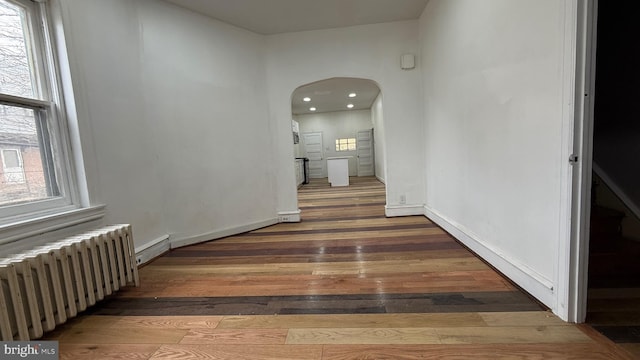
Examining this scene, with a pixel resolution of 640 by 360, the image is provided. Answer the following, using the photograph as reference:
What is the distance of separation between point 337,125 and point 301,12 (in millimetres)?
7561

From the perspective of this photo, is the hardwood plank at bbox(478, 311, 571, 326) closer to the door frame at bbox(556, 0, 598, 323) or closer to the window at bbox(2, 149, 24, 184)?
the door frame at bbox(556, 0, 598, 323)

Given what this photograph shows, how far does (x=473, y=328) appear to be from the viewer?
1.47 metres

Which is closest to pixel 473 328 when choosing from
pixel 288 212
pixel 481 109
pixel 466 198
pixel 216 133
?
pixel 466 198

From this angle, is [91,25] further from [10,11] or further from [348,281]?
[348,281]

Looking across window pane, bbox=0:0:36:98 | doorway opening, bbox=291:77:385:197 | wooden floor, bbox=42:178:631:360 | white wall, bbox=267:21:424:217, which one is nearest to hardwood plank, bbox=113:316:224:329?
wooden floor, bbox=42:178:631:360

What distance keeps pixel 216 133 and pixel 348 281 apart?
247 centimetres

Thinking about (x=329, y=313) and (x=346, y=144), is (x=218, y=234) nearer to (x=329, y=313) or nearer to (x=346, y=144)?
(x=329, y=313)

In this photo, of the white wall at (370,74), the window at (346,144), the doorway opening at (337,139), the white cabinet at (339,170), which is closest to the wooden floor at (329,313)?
the white wall at (370,74)

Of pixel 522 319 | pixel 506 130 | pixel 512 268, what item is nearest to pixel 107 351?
pixel 522 319

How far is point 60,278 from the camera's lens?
1.67m

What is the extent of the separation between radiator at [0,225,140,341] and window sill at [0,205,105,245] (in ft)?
Result: 0.45

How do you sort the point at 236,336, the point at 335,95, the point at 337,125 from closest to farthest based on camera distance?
the point at 236,336
the point at 335,95
the point at 337,125

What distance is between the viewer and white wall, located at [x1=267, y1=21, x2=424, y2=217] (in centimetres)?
374

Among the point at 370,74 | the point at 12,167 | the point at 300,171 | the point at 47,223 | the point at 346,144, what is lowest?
the point at 300,171
